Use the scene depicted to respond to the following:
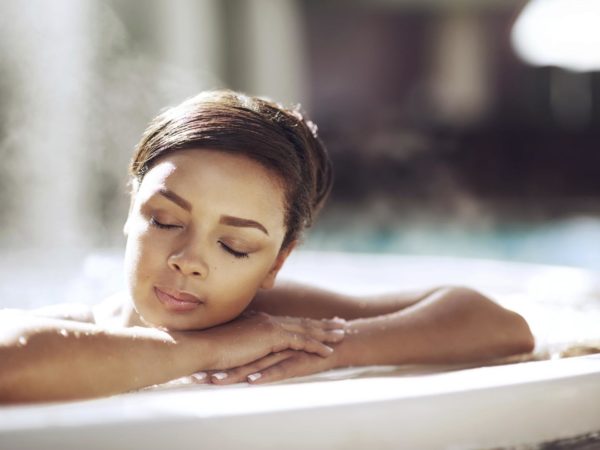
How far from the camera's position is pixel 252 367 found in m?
1.05

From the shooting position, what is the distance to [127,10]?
640 cm

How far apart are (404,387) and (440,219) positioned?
21.0 ft

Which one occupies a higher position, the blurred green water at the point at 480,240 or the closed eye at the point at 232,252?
the closed eye at the point at 232,252

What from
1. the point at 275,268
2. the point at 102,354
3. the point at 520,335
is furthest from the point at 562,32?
the point at 102,354

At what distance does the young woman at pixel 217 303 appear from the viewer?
92 centimetres

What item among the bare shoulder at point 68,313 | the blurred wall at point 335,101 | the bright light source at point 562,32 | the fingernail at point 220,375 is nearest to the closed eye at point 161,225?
the fingernail at point 220,375

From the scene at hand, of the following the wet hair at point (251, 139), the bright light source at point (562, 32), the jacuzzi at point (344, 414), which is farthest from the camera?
the bright light source at point (562, 32)

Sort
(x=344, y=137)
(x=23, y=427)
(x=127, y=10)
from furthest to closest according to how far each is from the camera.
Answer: (x=344, y=137) → (x=127, y=10) → (x=23, y=427)

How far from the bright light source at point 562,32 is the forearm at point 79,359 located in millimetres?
8093

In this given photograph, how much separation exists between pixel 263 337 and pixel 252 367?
0.06 metres

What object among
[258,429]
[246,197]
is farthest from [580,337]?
[258,429]

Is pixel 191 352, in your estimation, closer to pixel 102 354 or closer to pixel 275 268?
pixel 102 354

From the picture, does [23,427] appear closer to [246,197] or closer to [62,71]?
[246,197]

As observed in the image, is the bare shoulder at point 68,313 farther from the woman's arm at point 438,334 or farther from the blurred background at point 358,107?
the blurred background at point 358,107
